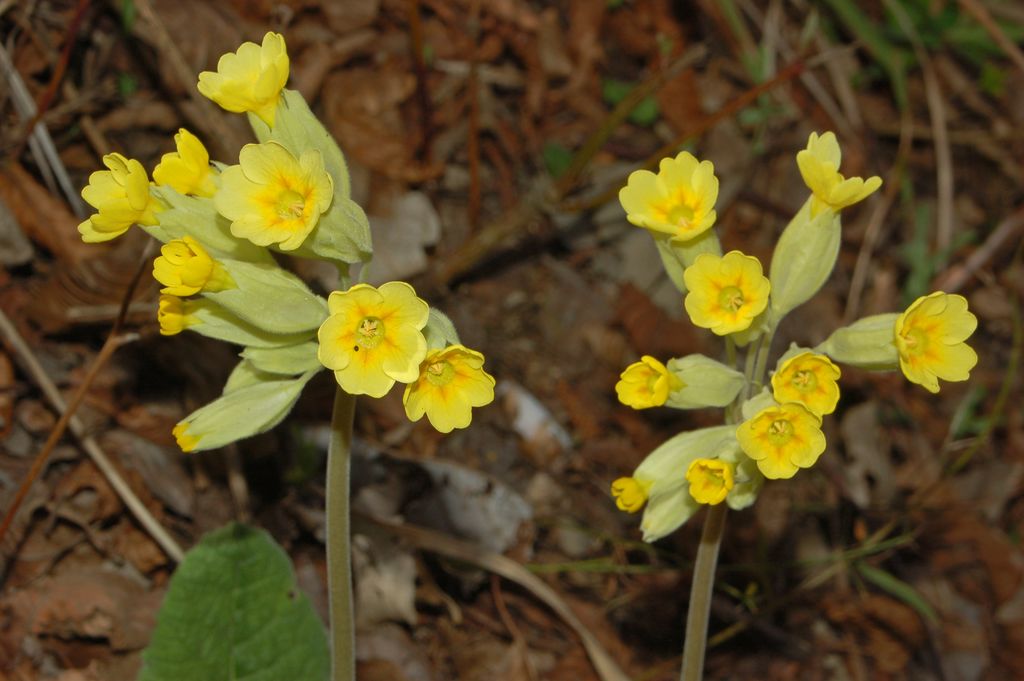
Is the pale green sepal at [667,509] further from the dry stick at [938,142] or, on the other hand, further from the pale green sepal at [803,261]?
the dry stick at [938,142]

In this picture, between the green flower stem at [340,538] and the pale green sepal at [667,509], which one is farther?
the pale green sepal at [667,509]

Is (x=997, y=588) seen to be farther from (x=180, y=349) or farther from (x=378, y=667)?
(x=180, y=349)

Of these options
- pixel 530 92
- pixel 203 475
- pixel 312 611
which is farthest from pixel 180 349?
pixel 530 92

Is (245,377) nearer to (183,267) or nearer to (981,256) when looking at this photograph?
(183,267)

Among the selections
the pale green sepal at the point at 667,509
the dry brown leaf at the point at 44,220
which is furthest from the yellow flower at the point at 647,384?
the dry brown leaf at the point at 44,220

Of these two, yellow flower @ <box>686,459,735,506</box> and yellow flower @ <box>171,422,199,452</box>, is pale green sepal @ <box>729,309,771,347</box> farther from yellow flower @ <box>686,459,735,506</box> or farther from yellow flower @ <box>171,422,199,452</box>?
yellow flower @ <box>171,422,199,452</box>

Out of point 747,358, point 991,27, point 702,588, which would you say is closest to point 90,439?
point 702,588
